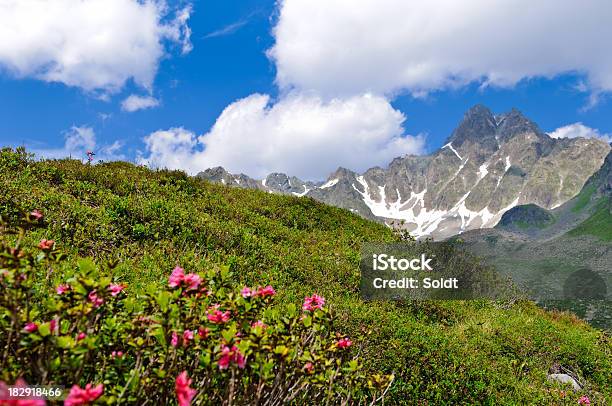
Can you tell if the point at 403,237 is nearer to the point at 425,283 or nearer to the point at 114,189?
the point at 425,283

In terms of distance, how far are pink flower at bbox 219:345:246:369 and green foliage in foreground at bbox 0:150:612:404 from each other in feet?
10.0

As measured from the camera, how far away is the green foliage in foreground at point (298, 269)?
25.5ft

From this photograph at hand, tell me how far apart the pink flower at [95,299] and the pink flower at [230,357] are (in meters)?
1.00

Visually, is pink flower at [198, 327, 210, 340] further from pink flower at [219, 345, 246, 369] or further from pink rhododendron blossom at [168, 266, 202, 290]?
pink rhododendron blossom at [168, 266, 202, 290]

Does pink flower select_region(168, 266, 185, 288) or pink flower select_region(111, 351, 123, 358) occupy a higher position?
pink flower select_region(168, 266, 185, 288)

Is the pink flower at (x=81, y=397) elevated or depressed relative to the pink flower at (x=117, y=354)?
depressed

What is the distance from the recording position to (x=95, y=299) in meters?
3.39

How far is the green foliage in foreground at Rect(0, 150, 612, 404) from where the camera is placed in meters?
7.77

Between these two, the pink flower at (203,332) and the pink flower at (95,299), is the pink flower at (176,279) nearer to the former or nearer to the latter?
the pink flower at (203,332)

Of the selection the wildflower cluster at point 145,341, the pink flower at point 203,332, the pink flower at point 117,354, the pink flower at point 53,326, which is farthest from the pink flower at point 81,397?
the pink flower at point 117,354

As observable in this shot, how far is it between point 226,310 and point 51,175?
11077mm

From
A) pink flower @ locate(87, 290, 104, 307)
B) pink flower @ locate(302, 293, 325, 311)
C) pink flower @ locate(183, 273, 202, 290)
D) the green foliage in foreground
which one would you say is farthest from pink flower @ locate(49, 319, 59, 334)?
the green foliage in foreground

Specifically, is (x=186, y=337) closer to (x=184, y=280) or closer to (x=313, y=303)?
(x=184, y=280)

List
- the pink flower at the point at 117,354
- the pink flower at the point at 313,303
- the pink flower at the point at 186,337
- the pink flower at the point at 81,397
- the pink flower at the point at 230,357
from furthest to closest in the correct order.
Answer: the pink flower at the point at 313,303
the pink flower at the point at 117,354
the pink flower at the point at 186,337
the pink flower at the point at 230,357
the pink flower at the point at 81,397
